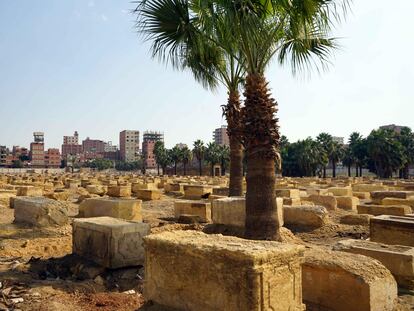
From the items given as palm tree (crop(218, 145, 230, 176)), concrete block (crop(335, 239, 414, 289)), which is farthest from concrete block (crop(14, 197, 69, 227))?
palm tree (crop(218, 145, 230, 176))

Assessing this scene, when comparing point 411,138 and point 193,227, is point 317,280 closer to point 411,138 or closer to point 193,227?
point 193,227

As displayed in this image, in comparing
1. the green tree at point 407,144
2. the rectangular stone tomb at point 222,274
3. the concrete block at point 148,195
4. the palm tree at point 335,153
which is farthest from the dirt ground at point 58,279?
the palm tree at point 335,153

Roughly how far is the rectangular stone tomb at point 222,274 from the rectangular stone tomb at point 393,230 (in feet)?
16.2

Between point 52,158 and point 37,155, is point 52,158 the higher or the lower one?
the lower one

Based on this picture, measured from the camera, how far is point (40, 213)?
1062cm

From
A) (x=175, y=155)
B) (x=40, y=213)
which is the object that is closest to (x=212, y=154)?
(x=175, y=155)

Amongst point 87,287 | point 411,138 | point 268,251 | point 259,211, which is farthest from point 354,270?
point 411,138

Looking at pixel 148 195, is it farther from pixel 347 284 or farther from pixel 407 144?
pixel 407 144

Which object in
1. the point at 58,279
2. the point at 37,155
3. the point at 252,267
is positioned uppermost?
the point at 37,155

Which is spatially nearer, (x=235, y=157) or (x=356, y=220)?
(x=356, y=220)

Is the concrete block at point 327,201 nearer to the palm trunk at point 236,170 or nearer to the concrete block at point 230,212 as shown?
the palm trunk at point 236,170

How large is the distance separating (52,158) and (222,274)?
558 feet

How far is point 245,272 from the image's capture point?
12.1ft

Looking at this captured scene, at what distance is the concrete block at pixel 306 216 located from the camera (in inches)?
454
